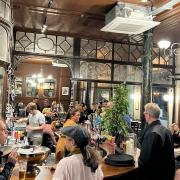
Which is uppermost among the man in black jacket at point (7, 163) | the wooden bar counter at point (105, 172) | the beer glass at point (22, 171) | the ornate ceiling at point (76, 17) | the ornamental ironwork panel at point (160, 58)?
the ornate ceiling at point (76, 17)

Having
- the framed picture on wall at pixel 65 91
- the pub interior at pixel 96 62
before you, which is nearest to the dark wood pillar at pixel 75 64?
the pub interior at pixel 96 62

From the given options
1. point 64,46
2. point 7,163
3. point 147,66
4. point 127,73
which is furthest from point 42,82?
point 7,163

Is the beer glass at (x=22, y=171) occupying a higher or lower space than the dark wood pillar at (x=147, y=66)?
lower

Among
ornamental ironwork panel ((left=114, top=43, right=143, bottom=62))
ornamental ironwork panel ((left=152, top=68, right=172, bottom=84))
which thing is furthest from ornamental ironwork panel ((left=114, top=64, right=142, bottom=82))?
ornamental ironwork panel ((left=152, top=68, right=172, bottom=84))

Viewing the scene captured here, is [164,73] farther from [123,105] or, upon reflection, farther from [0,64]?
[0,64]

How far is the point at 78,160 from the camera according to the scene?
2.19 m

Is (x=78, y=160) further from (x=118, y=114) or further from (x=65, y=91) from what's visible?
(x=65, y=91)

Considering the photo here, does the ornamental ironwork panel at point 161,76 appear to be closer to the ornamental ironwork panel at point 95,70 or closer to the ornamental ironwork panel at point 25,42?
the ornamental ironwork panel at point 95,70

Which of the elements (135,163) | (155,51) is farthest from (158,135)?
(155,51)

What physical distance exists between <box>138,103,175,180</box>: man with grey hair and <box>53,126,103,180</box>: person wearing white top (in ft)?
3.72

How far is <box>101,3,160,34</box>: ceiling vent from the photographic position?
513 centimetres

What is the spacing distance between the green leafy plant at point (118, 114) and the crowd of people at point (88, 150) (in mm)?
403

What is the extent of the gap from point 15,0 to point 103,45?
11.8 feet

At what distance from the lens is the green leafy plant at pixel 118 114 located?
408cm
